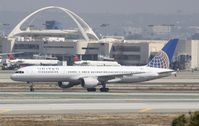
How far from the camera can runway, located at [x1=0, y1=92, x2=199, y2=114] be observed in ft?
201

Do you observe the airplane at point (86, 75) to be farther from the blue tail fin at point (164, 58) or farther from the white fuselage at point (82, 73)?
the blue tail fin at point (164, 58)

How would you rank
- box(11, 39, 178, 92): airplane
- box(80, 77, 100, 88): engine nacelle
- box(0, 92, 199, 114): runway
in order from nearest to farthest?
box(0, 92, 199, 114): runway
box(80, 77, 100, 88): engine nacelle
box(11, 39, 178, 92): airplane

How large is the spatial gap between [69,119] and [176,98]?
2508 cm

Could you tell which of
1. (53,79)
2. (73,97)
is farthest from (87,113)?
(53,79)

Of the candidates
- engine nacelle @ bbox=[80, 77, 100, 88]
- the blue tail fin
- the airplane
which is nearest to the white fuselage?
the airplane

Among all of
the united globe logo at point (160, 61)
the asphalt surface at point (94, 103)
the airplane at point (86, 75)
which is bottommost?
the asphalt surface at point (94, 103)

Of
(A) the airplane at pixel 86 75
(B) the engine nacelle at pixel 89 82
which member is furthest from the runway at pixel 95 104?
(A) the airplane at pixel 86 75

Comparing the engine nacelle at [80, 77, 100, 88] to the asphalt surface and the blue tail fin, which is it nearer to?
the blue tail fin

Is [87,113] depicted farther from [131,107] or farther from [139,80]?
[139,80]

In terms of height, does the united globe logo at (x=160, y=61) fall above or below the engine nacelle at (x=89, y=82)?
above

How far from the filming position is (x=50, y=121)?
174 ft

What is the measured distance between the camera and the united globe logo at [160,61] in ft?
341

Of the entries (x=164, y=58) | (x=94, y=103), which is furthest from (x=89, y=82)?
(x=94, y=103)

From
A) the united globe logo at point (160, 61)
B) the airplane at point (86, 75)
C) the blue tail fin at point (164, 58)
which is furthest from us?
the blue tail fin at point (164, 58)
